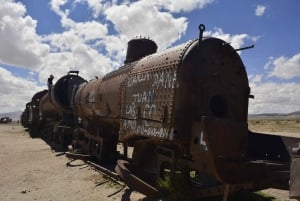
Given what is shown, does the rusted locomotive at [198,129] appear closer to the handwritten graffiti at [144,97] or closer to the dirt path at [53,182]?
the handwritten graffiti at [144,97]

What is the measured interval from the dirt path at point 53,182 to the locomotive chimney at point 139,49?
357 centimetres

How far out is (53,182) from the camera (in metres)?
10.5

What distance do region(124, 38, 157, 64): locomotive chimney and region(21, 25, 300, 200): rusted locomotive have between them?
1536 millimetres

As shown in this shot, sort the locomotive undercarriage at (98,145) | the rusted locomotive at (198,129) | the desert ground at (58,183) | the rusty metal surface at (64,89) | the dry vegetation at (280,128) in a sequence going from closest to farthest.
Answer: the rusted locomotive at (198,129) → the desert ground at (58,183) → the locomotive undercarriage at (98,145) → the rusty metal surface at (64,89) → the dry vegetation at (280,128)

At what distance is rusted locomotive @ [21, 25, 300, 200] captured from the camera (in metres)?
5.61

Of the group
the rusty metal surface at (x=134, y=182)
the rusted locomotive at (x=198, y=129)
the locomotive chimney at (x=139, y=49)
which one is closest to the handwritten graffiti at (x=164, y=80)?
the rusted locomotive at (x=198, y=129)

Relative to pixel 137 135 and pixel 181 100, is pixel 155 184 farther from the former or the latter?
pixel 181 100

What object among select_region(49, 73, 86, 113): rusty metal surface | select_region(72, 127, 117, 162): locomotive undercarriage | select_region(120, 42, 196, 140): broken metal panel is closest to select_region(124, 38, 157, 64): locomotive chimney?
select_region(120, 42, 196, 140): broken metal panel

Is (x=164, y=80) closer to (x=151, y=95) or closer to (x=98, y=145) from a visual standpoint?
(x=151, y=95)

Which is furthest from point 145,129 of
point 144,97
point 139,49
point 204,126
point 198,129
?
point 139,49

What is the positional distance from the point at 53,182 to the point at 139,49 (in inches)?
177

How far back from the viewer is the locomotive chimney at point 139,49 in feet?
35.7

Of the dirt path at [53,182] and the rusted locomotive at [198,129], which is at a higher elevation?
the rusted locomotive at [198,129]

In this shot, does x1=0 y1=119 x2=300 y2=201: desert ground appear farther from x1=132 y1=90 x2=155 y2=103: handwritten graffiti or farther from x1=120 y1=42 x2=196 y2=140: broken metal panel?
x1=132 y1=90 x2=155 y2=103: handwritten graffiti
